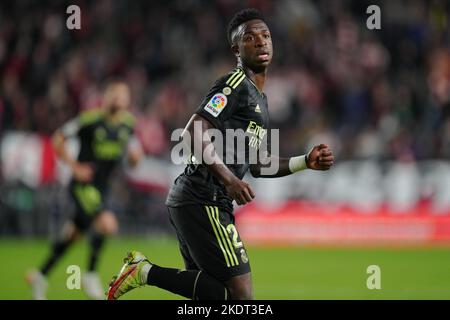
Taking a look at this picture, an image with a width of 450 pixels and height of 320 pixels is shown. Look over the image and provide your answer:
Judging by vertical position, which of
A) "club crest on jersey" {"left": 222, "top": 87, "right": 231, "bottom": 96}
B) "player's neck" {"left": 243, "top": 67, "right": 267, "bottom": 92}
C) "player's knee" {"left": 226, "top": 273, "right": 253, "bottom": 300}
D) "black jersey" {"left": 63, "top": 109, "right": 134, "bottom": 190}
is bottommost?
"player's knee" {"left": 226, "top": 273, "right": 253, "bottom": 300}

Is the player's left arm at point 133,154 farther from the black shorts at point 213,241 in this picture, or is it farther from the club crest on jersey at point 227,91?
the club crest on jersey at point 227,91

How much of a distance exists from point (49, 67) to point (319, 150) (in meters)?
12.9

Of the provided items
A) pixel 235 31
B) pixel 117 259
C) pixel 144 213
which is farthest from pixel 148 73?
pixel 235 31

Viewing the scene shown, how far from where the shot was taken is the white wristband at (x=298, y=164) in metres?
6.56

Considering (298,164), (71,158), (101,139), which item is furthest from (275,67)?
(298,164)

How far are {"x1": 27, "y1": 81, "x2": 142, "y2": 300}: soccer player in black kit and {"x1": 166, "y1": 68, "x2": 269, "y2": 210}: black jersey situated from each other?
3469 millimetres

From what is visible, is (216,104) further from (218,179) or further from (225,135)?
(218,179)

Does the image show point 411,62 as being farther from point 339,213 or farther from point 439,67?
point 339,213

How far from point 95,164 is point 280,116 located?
8.03 metres

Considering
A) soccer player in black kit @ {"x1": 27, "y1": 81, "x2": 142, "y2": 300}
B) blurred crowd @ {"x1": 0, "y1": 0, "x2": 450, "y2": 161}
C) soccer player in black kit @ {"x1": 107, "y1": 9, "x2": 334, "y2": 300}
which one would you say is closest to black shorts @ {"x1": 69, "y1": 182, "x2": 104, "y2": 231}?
soccer player in black kit @ {"x1": 27, "y1": 81, "x2": 142, "y2": 300}

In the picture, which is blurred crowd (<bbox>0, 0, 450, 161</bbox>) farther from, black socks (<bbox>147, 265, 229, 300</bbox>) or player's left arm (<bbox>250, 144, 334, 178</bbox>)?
black socks (<bbox>147, 265, 229, 300</bbox>)

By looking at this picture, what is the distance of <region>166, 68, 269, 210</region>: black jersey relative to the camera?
20.2 ft

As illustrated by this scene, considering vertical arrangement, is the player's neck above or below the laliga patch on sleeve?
above

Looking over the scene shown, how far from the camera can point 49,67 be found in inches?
721
